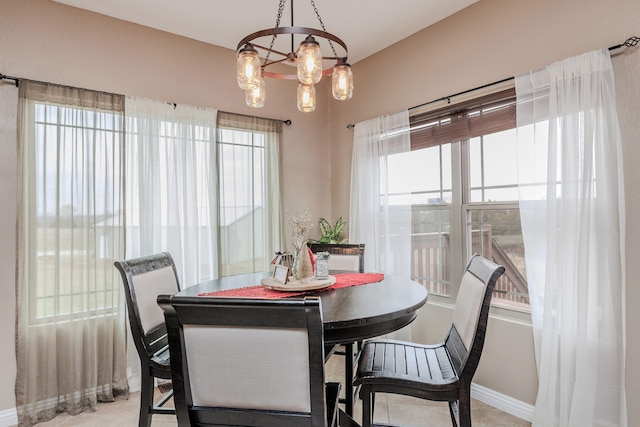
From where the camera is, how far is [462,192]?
2.83 metres

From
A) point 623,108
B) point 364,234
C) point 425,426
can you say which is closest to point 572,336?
point 425,426

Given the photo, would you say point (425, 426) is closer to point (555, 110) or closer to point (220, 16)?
point (555, 110)

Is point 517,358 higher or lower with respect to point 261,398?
lower

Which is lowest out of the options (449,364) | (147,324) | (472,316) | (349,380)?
(349,380)

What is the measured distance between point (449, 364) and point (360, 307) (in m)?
0.57

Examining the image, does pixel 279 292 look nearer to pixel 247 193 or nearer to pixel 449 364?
pixel 449 364

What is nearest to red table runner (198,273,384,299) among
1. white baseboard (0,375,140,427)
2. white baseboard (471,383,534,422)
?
white baseboard (471,383,534,422)

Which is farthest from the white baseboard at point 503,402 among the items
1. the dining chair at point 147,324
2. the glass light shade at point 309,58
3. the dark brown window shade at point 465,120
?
the glass light shade at point 309,58

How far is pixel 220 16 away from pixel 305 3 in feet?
2.22

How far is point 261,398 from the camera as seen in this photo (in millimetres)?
1149

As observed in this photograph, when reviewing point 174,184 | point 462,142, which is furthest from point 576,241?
point 174,184

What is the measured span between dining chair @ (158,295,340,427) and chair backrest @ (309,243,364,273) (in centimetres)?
167

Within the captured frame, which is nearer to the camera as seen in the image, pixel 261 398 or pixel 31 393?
pixel 261 398

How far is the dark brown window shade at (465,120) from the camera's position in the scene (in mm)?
2500
